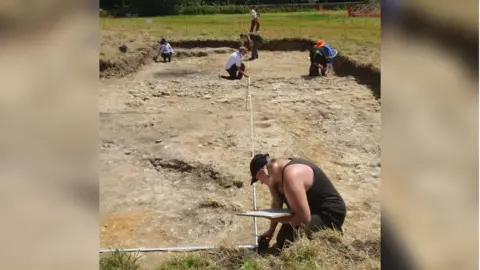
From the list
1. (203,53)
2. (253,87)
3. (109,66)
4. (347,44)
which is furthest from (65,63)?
(203,53)

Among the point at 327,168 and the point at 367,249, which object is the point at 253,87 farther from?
the point at 367,249

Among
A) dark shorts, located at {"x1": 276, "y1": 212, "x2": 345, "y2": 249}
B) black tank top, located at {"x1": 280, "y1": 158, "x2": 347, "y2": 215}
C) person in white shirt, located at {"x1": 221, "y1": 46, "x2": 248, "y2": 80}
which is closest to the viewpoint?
dark shorts, located at {"x1": 276, "y1": 212, "x2": 345, "y2": 249}

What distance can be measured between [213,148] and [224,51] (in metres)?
9.77

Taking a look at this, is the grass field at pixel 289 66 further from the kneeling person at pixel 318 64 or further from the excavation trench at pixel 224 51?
the kneeling person at pixel 318 64

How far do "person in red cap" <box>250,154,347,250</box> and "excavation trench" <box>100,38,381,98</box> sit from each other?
5.95m

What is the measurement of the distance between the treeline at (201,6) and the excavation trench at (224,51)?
19.4ft

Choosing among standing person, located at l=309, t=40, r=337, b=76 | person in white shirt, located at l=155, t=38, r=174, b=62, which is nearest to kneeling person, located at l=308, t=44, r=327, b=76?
standing person, located at l=309, t=40, r=337, b=76

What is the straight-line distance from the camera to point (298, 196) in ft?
11.8

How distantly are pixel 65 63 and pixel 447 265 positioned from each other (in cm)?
42

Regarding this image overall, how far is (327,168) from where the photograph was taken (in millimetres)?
6418

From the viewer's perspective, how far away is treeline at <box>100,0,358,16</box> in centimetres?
2288

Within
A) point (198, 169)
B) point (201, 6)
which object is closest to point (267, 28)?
point (201, 6)

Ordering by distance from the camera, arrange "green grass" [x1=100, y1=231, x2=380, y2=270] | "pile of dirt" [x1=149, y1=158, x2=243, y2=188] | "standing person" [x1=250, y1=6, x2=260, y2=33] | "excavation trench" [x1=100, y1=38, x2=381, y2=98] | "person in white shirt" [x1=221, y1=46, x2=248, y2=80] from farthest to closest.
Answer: "standing person" [x1=250, y1=6, x2=260, y2=33]
"person in white shirt" [x1=221, y1=46, x2=248, y2=80]
"excavation trench" [x1=100, y1=38, x2=381, y2=98]
"pile of dirt" [x1=149, y1=158, x2=243, y2=188]
"green grass" [x1=100, y1=231, x2=380, y2=270]

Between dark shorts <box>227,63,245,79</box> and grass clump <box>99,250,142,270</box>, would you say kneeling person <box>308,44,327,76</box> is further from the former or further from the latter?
grass clump <box>99,250,142,270</box>
